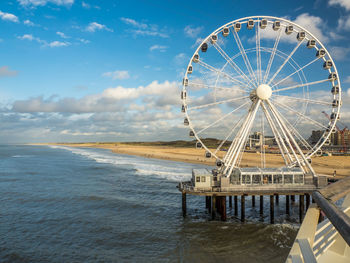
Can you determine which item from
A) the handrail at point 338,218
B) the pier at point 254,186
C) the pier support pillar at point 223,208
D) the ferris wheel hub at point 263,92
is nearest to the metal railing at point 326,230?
the handrail at point 338,218

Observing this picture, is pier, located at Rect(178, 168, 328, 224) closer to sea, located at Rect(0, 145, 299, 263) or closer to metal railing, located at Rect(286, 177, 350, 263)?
sea, located at Rect(0, 145, 299, 263)

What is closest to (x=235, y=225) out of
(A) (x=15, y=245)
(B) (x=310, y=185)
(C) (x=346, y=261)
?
(B) (x=310, y=185)

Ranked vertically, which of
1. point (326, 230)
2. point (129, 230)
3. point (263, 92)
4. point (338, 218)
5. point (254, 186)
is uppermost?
point (263, 92)

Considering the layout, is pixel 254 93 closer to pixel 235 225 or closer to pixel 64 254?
pixel 235 225

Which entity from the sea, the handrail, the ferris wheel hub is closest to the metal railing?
the handrail

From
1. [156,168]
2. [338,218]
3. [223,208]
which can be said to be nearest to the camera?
[338,218]

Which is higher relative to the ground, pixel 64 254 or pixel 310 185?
pixel 310 185

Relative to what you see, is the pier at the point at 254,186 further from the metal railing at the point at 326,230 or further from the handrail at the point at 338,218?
the handrail at the point at 338,218


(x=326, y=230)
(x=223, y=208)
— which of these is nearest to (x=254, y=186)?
(x=223, y=208)

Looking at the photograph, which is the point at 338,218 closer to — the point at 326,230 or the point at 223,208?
the point at 326,230
